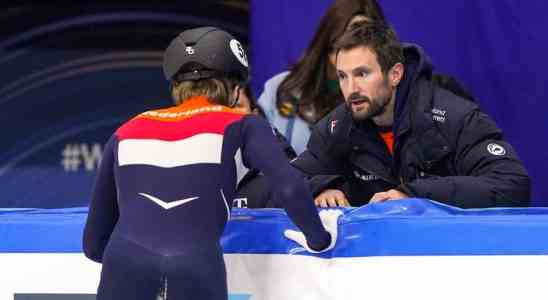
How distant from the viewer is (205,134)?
278 cm

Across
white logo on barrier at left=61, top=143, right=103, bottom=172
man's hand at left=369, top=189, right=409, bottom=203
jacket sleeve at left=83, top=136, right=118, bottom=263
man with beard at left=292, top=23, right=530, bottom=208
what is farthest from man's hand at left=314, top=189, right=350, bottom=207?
white logo on barrier at left=61, top=143, right=103, bottom=172

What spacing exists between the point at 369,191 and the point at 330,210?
74cm

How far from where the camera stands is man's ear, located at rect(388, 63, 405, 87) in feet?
12.2

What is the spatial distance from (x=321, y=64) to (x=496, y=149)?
1.23 m

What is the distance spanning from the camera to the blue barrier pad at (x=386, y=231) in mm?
2824

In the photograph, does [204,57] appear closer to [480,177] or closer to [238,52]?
[238,52]

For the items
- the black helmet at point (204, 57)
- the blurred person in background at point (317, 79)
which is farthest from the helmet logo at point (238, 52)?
the blurred person in background at point (317, 79)

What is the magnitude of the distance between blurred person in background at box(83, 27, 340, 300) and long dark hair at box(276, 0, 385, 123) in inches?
62.6

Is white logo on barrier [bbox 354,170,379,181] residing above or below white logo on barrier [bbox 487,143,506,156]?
below

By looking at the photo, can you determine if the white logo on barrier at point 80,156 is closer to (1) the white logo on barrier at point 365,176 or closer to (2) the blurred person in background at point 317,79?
(2) the blurred person in background at point 317,79

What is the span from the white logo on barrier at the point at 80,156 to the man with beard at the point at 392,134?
317 centimetres

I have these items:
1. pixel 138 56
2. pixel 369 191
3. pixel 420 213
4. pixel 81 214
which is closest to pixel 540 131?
pixel 369 191

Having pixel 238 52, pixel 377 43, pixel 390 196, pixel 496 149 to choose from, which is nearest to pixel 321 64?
pixel 377 43

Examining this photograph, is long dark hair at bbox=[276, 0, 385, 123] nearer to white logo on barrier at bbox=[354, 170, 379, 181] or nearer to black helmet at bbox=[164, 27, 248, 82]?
white logo on barrier at bbox=[354, 170, 379, 181]
